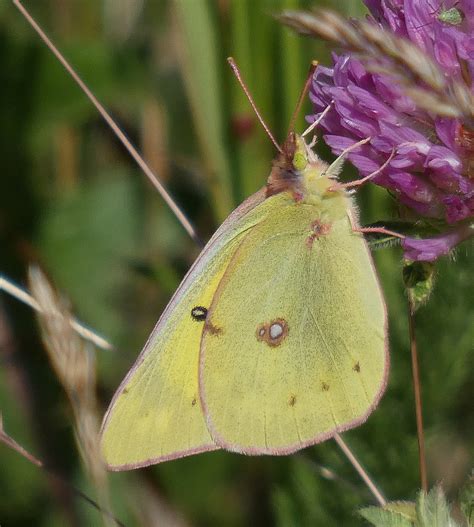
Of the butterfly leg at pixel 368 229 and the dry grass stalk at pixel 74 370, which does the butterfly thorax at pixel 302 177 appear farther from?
the dry grass stalk at pixel 74 370

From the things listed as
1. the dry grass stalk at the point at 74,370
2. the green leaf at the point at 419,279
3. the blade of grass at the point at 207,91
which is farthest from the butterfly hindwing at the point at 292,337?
the blade of grass at the point at 207,91

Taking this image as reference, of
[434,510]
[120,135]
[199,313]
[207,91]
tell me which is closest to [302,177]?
[199,313]

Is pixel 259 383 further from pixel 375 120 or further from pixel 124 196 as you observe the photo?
pixel 124 196

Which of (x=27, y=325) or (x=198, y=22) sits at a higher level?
(x=198, y=22)

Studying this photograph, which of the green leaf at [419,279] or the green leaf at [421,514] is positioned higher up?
the green leaf at [419,279]

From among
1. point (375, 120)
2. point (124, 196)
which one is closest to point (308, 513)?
point (375, 120)

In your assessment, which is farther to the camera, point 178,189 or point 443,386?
point 178,189

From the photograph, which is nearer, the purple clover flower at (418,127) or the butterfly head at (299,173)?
the purple clover flower at (418,127)

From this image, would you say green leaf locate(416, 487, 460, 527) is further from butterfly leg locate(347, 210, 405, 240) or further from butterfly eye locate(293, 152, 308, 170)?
butterfly eye locate(293, 152, 308, 170)
